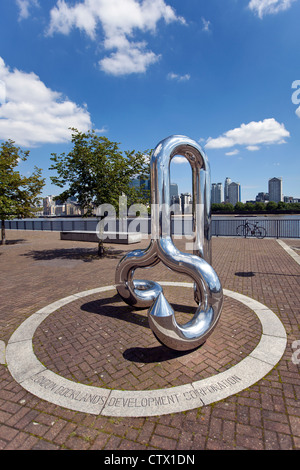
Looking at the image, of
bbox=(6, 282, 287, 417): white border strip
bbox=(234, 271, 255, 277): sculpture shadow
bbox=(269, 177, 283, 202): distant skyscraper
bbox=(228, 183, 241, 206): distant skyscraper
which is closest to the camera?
bbox=(6, 282, 287, 417): white border strip

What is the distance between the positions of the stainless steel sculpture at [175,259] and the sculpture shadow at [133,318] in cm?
32

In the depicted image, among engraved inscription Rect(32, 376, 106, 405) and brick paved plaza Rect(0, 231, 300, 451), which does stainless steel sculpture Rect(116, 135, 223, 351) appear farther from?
engraved inscription Rect(32, 376, 106, 405)

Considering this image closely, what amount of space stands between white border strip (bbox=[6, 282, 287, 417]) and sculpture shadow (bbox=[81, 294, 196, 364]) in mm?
753

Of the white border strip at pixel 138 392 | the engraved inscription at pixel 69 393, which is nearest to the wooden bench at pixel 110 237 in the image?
the white border strip at pixel 138 392

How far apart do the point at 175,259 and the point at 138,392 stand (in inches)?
82.7

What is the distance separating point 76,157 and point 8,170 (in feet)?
24.7

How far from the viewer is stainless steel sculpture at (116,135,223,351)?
3.84 meters

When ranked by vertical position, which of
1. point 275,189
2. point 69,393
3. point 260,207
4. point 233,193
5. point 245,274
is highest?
point 233,193

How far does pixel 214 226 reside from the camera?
22531mm

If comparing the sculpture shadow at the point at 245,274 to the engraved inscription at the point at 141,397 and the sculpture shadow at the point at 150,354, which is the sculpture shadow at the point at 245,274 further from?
the engraved inscription at the point at 141,397

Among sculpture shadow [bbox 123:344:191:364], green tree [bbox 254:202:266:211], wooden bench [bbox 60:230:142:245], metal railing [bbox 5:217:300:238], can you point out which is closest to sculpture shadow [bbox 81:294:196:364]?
sculpture shadow [bbox 123:344:191:364]

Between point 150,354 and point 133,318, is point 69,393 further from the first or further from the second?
point 133,318

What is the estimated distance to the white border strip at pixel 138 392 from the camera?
3.10m

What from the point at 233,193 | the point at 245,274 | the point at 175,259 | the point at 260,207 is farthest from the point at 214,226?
the point at 233,193
